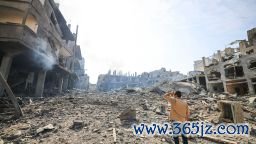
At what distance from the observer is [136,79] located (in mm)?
62062

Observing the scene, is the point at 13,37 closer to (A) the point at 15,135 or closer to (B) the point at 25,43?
(B) the point at 25,43

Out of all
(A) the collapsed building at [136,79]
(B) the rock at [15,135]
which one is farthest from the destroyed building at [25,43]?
(A) the collapsed building at [136,79]

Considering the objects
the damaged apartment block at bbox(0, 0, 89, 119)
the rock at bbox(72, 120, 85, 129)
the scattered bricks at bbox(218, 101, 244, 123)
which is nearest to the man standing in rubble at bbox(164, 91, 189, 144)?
the rock at bbox(72, 120, 85, 129)

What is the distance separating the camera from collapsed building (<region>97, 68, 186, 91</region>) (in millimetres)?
57344

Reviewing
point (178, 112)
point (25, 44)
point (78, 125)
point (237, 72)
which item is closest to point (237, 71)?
point (237, 72)

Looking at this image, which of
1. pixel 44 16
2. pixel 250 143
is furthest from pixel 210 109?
pixel 44 16

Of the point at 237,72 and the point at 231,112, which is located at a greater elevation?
the point at 237,72

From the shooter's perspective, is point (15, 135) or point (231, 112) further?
point (231, 112)

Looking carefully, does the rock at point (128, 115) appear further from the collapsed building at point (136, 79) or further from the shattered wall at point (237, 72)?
the collapsed building at point (136, 79)

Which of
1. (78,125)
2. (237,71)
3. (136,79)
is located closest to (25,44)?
(78,125)

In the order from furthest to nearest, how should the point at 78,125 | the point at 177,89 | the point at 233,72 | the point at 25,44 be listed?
the point at 233,72
the point at 177,89
the point at 25,44
the point at 78,125

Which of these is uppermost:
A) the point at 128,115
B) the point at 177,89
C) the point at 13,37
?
the point at 13,37

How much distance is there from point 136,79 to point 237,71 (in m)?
37.8

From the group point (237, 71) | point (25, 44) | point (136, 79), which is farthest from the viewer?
point (136, 79)
